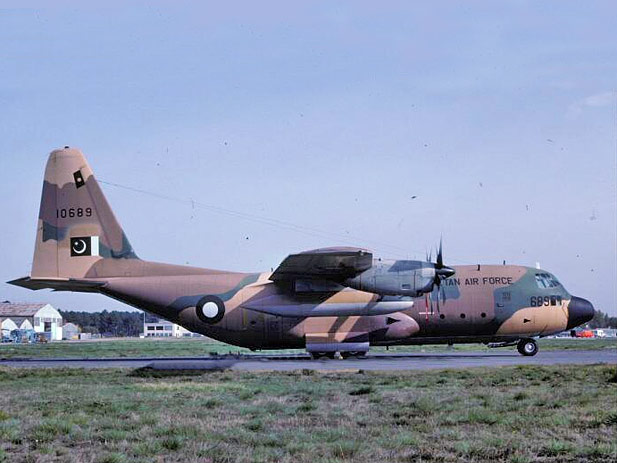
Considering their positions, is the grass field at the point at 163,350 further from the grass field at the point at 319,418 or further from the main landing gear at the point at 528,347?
the grass field at the point at 319,418

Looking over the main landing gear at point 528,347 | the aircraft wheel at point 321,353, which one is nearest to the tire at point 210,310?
the aircraft wheel at point 321,353

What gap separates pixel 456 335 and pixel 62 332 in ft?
415

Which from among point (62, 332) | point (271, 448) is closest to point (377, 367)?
point (271, 448)

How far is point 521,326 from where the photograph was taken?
33094mm

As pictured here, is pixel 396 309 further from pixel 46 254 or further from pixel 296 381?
pixel 46 254

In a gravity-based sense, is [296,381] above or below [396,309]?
below

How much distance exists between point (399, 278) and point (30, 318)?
118 meters

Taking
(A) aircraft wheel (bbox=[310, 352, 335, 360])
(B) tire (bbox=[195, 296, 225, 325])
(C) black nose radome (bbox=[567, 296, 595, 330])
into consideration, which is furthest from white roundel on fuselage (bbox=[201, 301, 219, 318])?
(C) black nose radome (bbox=[567, 296, 595, 330])

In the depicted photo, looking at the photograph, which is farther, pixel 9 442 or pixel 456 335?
pixel 456 335

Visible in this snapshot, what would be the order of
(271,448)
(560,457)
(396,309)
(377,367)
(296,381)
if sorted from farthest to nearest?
(396,309) < (377,367) < (296,381) < (271,448) < (560,457)

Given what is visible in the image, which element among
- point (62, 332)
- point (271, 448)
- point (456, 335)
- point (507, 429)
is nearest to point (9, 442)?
point (271, 448)

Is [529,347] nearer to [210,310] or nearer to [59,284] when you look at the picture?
[210,310]

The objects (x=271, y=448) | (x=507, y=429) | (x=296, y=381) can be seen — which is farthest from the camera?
(x=296, y=381)

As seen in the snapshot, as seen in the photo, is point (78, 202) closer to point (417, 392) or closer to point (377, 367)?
point (377, 367)
